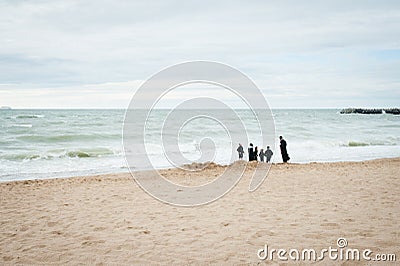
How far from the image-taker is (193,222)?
630cm

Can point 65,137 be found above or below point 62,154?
above

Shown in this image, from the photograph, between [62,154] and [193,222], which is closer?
[193,222]

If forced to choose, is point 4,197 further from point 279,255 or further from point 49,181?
point 279,255

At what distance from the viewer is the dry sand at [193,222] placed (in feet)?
15.8

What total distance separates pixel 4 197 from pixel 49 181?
243 cm

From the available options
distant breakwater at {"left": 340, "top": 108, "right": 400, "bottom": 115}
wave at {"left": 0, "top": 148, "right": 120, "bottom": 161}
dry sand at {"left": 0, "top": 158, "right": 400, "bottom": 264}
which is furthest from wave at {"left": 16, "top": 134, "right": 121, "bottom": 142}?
distant breakwater at {"left": 340, "top": 108, "right": 400, "bottom": 115}

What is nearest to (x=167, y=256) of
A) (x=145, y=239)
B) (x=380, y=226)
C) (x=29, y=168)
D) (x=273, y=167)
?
(x=145, y=239)

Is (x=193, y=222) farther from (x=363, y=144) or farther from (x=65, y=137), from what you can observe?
(x=65, y=137)

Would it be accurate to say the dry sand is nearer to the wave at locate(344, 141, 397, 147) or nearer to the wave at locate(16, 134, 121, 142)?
the wave at locate(344, 141, 397, 147)

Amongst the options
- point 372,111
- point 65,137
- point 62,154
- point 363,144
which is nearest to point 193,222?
point 62,154

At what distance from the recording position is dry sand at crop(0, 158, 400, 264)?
4801 mm

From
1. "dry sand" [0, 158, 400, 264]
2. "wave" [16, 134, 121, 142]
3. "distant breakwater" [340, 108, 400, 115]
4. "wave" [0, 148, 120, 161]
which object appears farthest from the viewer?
"distant breakwater" [340, 108, 400, 115]

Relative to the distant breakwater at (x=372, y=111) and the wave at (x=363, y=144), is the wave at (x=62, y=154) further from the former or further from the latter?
the distant breakwater at (x=372, y=111)

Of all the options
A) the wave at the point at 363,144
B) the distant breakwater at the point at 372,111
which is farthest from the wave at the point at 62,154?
the distant breakwater at the point at 372,111
